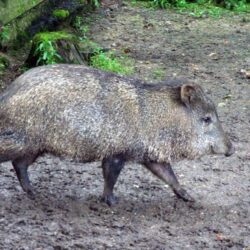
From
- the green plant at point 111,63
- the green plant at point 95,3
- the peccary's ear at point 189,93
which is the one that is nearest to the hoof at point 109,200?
the peccary's ear at point 189,93

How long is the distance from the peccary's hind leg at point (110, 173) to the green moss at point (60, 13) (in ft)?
12.8

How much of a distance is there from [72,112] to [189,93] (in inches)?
32.9

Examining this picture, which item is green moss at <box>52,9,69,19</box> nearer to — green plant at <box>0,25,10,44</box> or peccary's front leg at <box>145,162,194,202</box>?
green plant at <box>0,25,10,44</box>

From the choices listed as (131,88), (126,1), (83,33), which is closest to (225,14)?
(126,1)

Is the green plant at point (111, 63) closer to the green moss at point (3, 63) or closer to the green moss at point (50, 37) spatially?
the green moss at point (50, 37)

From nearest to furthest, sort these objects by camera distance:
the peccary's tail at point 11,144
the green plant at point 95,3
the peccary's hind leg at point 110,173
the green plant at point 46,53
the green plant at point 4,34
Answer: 1. the peccary's tail at point 11,144
2. the peccary's hind leg at point 110,173
3. the green plant at point 46,53
4. the green plant at point 4,34
5. the green plant at point 95,3

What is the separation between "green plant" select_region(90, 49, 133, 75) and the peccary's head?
275 cm

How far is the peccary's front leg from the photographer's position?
521 cm

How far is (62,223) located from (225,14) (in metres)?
7.06

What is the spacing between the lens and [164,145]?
5.06m

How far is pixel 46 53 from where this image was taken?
7.28m

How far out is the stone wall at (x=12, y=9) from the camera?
23.4ft

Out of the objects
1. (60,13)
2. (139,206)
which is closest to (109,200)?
(139,206)

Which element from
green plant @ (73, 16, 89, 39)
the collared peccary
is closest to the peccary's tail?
the collared peccary
